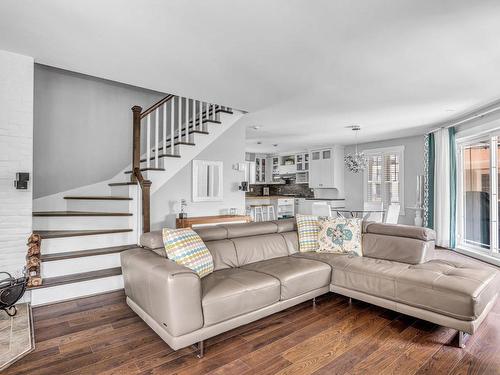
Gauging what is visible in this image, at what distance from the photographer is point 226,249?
10.3ft

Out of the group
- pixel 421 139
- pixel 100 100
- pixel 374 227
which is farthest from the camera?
pixel 421 139

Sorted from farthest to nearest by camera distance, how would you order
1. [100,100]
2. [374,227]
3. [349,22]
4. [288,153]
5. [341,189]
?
[288,153], [341,189], [100,100], [374,227], [349,22]

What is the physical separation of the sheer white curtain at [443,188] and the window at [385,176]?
1.39 metres

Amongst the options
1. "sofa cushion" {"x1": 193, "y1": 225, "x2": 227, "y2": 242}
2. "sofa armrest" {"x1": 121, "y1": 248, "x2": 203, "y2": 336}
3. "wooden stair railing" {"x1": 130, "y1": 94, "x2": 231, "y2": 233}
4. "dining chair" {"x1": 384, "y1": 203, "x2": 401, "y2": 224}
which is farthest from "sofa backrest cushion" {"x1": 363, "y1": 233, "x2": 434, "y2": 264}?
"wooden stair railing" {"x1": 130, "y1": 94, "x2": 231, "y2": 233}

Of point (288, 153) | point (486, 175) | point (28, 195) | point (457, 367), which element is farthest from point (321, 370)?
point (288, 153)

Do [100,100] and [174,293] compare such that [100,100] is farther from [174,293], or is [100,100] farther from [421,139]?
[421,139]

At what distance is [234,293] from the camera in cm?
234

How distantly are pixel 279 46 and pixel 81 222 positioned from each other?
331cm

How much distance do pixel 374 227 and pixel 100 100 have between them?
4.69 m

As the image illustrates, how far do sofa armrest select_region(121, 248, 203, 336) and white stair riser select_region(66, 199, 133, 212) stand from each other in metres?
2.12

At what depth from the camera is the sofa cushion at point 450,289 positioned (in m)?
2.26

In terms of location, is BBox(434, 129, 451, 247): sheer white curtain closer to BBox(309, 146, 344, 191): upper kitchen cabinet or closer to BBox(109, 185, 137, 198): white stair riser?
BBox(309, 146, 344, 191): upper kitchen cabinet

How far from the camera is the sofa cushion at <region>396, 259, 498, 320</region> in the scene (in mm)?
2260

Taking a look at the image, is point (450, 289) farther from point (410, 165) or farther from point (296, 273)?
point (410, 165)
